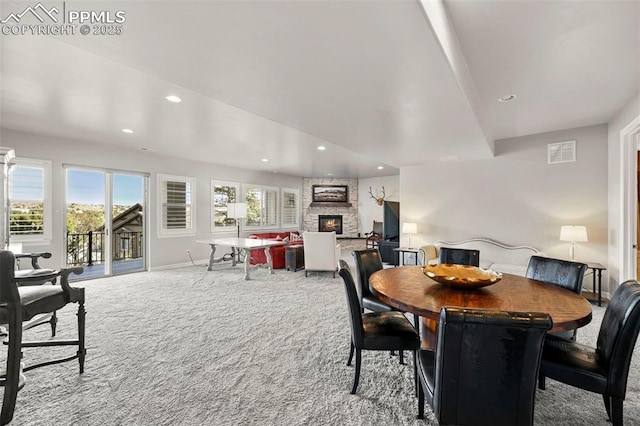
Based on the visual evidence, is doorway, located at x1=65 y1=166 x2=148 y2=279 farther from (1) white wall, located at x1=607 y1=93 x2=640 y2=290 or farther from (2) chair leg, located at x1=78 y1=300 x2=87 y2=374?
(1) white wall, located at x1=607 y1=93 x2=640 y2=290

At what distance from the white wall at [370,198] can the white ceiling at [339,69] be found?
16.2ft

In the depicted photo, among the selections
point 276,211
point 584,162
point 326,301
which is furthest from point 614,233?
point 276,211

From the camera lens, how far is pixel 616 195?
3.82 m

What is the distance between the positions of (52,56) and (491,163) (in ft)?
20.3

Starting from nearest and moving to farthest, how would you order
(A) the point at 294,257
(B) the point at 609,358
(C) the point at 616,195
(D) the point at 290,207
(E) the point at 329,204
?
(B) the point at 609,358
(C) the point at 616,195
(A) the point at 294,257
(D) the point at 290,207
(E) the point at 329,204

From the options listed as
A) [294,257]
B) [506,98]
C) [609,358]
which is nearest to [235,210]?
[294,257]

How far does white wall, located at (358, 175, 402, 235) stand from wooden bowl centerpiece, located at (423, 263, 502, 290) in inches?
284

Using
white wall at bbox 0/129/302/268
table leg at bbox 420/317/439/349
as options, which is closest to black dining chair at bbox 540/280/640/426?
table leg at bbox 420/317/439/349

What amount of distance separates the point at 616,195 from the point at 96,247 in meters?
9.55

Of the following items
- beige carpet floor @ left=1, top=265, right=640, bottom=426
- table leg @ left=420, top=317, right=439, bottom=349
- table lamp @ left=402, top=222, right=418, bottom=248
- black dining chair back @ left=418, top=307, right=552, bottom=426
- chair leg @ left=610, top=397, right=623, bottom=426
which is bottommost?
beige carpet floor @ left=1, top=265, right=640, bottom=426

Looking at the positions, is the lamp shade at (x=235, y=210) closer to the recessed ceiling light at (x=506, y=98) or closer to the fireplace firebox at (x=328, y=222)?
the fireplace firebox at (x=328, y=222)

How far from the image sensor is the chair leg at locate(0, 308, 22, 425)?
168 cm

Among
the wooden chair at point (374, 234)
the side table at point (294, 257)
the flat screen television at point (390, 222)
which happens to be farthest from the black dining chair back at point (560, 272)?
the wooden chair at point (374, 234)

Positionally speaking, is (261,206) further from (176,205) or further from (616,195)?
(616,195)
